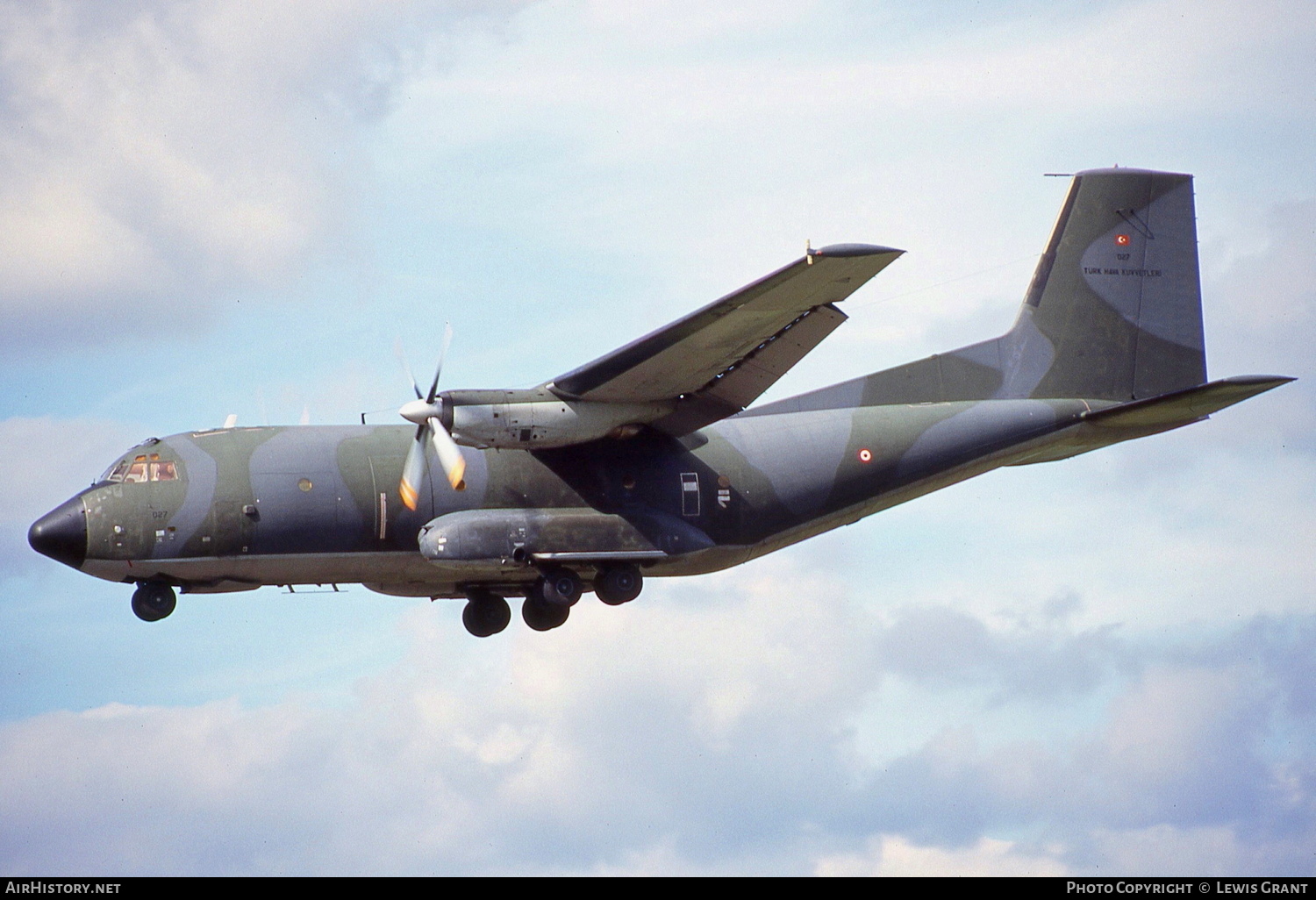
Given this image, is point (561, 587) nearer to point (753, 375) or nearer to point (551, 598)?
point (551, 598)

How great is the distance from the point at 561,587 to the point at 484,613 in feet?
8.99

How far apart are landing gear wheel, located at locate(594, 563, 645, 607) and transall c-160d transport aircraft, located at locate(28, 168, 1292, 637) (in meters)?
0.03

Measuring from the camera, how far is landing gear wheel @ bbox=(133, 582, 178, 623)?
25453 mm

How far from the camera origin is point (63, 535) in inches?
976

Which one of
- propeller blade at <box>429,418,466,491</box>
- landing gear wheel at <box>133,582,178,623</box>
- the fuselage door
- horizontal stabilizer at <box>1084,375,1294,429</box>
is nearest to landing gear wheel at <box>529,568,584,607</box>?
the fuselage door

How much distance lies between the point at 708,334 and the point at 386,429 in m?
5.75

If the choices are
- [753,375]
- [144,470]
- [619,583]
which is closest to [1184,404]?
[753,375]

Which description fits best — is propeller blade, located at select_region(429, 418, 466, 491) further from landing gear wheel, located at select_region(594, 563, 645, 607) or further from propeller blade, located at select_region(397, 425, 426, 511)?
landing gear wheel, located at select_region(594, 563, 645, 607)

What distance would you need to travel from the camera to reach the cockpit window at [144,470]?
25219 mm

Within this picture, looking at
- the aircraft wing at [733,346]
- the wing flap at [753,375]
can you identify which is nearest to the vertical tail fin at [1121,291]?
the wing flap at [753,375]
